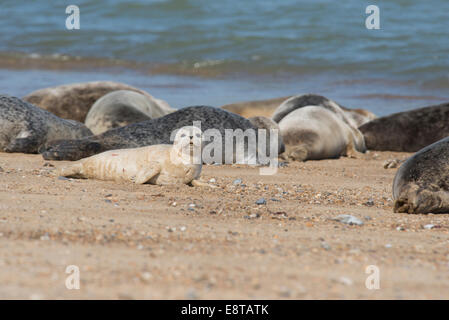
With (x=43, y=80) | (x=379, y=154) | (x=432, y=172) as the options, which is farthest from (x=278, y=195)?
(x=43, y=80)

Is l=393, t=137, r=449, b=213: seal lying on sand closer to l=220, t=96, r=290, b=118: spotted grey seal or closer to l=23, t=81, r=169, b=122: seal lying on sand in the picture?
l=220, t=96, r=290, b=118: spotted grey seal

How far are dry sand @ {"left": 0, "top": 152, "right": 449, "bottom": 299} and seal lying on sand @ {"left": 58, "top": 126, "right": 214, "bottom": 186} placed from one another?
13 cm

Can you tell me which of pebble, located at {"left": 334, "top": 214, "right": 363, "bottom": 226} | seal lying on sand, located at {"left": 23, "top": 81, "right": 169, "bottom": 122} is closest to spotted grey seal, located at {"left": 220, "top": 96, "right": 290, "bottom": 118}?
seal lying on sand, located at {"left": 23, "top": 81, "right": 169, "bottom": 122}

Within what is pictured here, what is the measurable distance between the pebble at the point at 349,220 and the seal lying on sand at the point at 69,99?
21.6 ft

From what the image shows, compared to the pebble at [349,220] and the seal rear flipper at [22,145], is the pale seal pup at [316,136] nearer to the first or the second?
the seal rear flipper at [22,145]

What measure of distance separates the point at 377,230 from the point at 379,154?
5181mm

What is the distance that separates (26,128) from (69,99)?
2.83m

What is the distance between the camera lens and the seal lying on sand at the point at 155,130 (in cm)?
667

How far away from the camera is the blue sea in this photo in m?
14.0

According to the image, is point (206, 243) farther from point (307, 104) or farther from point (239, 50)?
point (239, 50)

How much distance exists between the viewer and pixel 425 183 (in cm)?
454

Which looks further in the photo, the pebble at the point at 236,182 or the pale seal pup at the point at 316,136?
the pale seal pup at the point at 316,136

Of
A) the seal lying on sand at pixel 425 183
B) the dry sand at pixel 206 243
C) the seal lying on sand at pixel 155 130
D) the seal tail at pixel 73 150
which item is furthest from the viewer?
the seal lying on sand at pixel 155 130

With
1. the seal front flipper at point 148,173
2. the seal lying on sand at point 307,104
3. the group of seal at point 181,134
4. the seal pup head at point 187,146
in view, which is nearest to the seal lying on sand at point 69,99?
the group of seal at point 181,134
